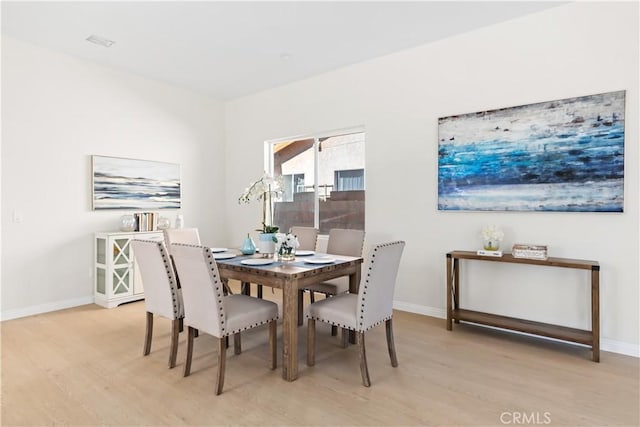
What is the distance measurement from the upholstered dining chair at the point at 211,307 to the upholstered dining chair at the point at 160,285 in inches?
7.0

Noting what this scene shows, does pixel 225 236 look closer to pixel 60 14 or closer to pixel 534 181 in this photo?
pixel 60 14

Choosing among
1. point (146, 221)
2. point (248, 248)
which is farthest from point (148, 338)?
point (146, 221)

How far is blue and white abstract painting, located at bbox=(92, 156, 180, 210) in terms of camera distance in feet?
14.1

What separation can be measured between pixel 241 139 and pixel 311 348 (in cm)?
398

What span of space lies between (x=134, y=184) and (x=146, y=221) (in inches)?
21.3

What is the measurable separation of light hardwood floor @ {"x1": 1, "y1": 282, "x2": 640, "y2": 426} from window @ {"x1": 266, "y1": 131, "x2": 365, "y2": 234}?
1840 millimetres

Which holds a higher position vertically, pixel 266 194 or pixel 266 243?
pixel 266 194

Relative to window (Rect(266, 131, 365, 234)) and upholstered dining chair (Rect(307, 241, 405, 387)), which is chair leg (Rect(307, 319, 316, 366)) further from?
window (Rect(266, 131, 365, 234))

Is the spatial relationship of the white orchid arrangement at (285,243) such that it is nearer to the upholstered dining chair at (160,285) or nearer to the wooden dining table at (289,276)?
the wooden dining table at (289,276)

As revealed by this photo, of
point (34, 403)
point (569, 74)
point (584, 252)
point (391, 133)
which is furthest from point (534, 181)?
point (34, 403)

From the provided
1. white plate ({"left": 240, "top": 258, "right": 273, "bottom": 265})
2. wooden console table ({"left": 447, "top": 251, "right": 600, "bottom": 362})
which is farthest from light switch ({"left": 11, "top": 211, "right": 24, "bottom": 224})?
wooden console table ({"left": 447, "top": 251, "right": 600, "bottom": 362})

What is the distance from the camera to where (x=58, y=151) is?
3.97 metres

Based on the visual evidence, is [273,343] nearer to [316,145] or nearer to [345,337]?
[345,337]

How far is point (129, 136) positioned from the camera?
4.61 meters
